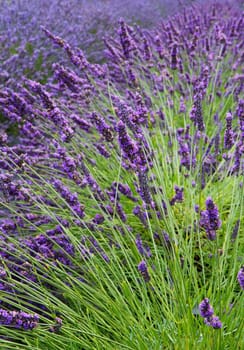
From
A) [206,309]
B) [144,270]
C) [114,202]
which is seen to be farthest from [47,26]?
[206,309]

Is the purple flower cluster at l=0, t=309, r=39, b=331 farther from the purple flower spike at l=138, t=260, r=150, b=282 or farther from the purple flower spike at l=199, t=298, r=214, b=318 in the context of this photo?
the purple flower spike at l=199, t=298, r=214, b=318

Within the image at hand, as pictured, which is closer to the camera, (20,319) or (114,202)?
(20,319)

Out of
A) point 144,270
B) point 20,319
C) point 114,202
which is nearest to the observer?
point 20,319

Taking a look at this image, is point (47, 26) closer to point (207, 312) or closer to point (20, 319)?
point (20, 319)

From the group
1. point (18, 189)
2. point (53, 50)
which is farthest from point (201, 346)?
point (53, 50)

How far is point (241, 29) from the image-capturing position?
355 centimetres

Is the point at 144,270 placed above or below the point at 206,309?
above

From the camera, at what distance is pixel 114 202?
1777 mm

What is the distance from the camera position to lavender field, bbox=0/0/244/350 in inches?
54.9

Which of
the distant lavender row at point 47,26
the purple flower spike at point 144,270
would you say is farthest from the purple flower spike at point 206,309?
the distant lavender row at point 47,26

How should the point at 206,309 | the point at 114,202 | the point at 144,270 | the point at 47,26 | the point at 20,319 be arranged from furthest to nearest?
1. the point at 47,26
2. the point at 114,202
3. the point at 144,270
4. the point at 20,319
5. the point at 206,309

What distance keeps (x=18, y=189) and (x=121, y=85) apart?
2.24m

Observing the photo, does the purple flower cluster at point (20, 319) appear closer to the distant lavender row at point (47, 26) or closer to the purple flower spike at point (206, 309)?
A: the purple flower spike at point (206, 309)

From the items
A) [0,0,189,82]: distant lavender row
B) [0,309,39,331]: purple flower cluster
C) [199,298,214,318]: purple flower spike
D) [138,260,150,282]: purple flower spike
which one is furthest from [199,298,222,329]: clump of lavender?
[0,0,189,82]: distant lavender row
